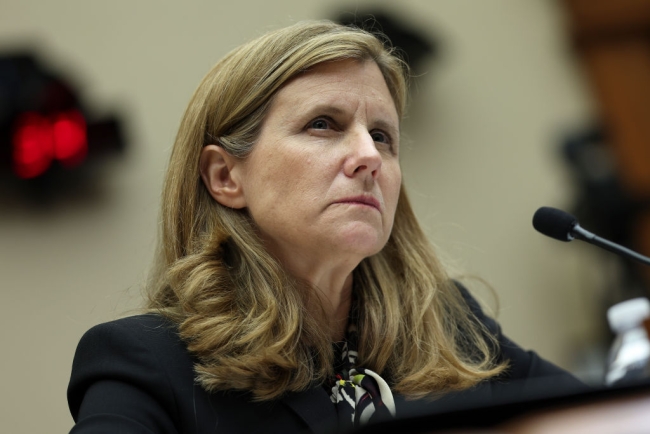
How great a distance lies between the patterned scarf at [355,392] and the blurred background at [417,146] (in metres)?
0.60

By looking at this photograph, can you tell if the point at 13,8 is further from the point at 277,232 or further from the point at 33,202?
the point at 277,232

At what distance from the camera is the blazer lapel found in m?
1.54

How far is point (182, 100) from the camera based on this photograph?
4012 millimetres

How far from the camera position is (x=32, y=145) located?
3459 mm

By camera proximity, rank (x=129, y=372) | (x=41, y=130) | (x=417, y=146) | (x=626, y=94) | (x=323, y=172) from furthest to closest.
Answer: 1. (x=626, y=94)
2. (x=417, y=146)
3. (x=41, y=130)
4. (x=323, y=172)
5. (x=129, y=372)

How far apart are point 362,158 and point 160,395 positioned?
603 millimetres

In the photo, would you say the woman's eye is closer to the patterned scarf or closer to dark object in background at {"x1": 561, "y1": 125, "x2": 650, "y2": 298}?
the patterned scarf

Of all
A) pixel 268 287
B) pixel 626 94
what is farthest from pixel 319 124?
pixel 626 94

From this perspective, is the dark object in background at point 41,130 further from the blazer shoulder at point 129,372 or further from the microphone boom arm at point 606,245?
the microphone boom arm at point 606,245

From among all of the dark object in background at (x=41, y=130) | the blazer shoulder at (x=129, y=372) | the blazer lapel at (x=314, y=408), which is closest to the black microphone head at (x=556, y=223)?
the blazer lapel at (x=314, y=408)

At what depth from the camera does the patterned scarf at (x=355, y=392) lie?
1.61 metres

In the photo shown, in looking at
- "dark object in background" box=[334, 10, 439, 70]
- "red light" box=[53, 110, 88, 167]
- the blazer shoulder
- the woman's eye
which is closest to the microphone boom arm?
the woman's eye

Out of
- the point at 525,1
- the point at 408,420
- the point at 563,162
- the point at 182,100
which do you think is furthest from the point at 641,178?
the point at 408,420

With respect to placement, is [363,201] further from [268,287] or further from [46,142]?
[46,142]
